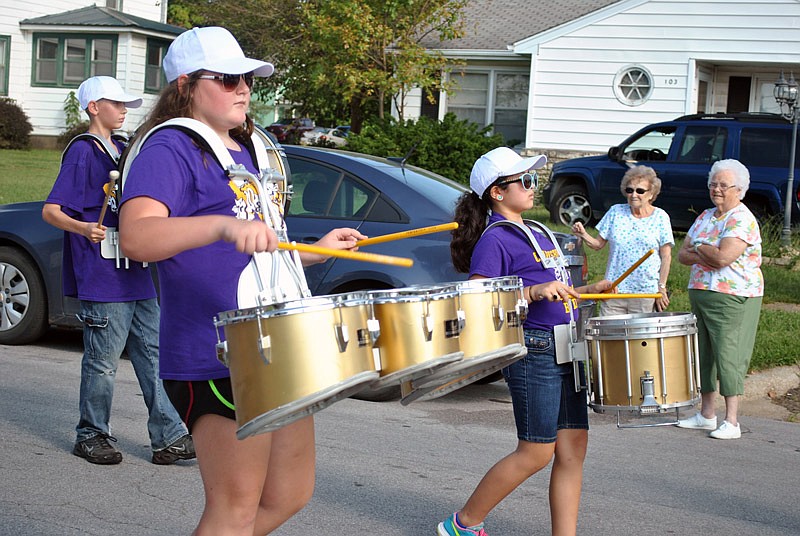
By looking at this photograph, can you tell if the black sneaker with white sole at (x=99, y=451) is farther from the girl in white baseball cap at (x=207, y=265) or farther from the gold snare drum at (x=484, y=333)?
the girl in white baseball cap at (x=207, y=265)

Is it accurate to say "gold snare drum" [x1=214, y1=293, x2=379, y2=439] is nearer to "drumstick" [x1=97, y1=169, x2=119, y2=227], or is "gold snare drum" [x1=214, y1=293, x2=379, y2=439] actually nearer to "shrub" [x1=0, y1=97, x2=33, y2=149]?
"drumstick" [x1=97, y1=169, x2=119, y2=227]

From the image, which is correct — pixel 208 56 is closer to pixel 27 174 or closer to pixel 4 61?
pixel 27 174

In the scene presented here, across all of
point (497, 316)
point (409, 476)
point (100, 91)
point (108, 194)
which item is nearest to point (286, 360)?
point (497, 316)

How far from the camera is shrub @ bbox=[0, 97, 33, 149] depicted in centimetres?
3019

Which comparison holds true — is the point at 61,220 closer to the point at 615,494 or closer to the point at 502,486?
the point at 502,486

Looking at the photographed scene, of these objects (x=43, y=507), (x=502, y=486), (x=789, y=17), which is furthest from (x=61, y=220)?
(x=789, y=17)

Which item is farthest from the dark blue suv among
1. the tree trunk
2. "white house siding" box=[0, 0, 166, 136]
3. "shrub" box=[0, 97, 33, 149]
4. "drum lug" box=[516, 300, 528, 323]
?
"white house siding" box=[0, 0, 166, 136]

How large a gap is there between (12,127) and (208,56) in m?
29.3

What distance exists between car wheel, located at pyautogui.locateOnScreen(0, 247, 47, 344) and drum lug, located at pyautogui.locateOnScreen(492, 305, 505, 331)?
6138 mm

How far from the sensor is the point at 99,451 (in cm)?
588

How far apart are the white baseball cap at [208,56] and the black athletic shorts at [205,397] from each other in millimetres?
932

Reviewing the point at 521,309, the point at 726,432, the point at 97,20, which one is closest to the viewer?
the point at 521,309

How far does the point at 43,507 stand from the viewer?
201 inches

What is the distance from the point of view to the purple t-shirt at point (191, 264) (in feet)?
10.0
